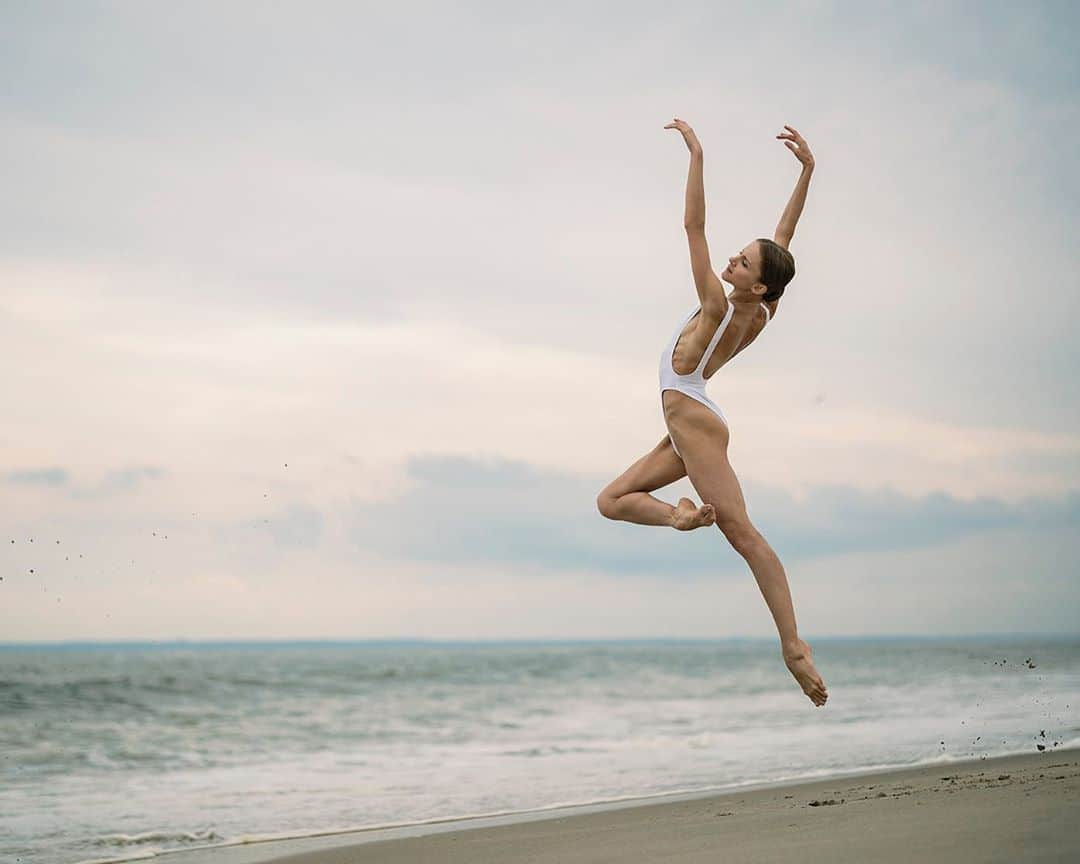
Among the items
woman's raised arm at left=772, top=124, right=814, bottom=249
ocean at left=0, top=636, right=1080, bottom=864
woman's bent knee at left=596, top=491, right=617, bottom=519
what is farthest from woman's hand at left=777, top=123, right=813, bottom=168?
ocean at left=0, top=636, right=1080, bottom=864

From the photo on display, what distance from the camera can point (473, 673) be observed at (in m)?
34.9

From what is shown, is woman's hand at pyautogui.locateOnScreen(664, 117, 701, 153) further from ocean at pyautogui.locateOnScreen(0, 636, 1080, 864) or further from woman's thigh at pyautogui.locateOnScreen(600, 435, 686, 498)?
ocean at pyautogui.locateOnScreen(0, 636, 1080, 864)

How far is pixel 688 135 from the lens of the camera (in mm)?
5562

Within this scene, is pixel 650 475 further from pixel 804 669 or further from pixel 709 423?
pixel 804 669

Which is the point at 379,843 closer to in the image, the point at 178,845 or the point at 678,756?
the point at 178,845

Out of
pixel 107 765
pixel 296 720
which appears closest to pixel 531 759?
pixel 107 765

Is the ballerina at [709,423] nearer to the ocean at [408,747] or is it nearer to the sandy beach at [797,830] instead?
the sandy beach at [797,830]

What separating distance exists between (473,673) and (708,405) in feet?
98.4

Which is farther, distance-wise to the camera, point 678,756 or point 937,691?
point 937,691

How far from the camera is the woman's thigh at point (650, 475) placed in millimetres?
6043

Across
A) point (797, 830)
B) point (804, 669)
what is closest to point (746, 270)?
point (804, 669)

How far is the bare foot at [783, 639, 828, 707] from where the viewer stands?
5809 millimetres

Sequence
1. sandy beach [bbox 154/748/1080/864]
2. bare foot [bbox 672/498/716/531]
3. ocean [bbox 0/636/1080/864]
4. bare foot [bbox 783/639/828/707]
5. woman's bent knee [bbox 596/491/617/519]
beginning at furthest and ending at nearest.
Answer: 1. ocean [bbox 0/636/1080/864]
2. woman's bent knee [bbox 596/491/617/519]
3. bare foot [bbox 783/639/828/707]
4. bare foot [bbox 672/498/716/531]
5. sandy beach [bbox 154/748/1080/864]

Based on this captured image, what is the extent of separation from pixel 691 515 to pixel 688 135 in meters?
1.76
